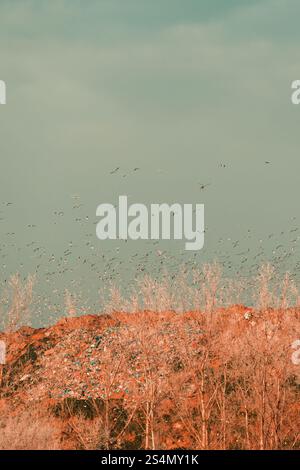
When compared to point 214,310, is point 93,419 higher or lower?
lower

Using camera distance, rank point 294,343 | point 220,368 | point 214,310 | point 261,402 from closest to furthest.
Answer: point 261,402
point 214,310
point 294,343
point 220,368

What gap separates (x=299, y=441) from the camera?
41688 millimetres

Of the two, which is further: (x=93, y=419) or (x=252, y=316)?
(x=252, y=316)

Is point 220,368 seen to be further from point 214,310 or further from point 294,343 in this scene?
point 214,310

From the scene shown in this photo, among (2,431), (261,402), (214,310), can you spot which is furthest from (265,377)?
(2,431)

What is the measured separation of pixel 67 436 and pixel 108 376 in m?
5.05

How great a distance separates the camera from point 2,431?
128ft

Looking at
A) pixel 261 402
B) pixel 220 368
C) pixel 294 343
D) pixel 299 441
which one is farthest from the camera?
pixel 220 368

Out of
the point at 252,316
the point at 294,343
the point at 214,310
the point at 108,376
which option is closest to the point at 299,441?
the point at 294,343

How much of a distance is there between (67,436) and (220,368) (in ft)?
42.6
